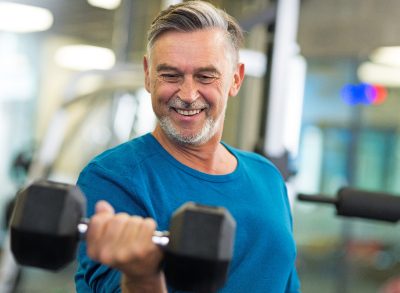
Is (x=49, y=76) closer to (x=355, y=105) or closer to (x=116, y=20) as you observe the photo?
(x=116, y=20)

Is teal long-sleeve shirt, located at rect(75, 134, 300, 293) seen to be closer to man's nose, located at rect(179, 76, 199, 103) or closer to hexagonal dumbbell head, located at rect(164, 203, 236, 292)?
man's nose, located at rect(179, 76, 199, 103)

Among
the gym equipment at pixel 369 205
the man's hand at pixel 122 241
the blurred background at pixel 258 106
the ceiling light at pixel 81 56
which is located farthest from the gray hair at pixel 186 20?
the ceiling light at pixel 81 56

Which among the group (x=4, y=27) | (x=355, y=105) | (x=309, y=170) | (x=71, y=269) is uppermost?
(x=4, y=27)

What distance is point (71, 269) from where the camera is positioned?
523cm

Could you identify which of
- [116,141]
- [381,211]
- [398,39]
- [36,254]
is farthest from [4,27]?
[36,254]

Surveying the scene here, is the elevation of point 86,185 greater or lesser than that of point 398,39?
lesser

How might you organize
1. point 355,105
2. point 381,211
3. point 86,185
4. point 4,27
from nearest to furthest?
point 86,185, point 381,211, point 355,105, point 4,27

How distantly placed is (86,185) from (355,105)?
402cm

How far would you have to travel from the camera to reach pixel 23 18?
6.01 metres

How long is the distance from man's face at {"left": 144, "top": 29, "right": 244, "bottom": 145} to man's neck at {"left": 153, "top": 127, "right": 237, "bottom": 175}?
0.10 feet

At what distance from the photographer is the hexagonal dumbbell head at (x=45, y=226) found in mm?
934

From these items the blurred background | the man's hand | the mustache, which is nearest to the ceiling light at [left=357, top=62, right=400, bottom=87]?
the blurred background

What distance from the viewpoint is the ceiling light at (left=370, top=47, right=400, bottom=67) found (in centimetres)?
481

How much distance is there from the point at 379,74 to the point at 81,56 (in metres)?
2.38
